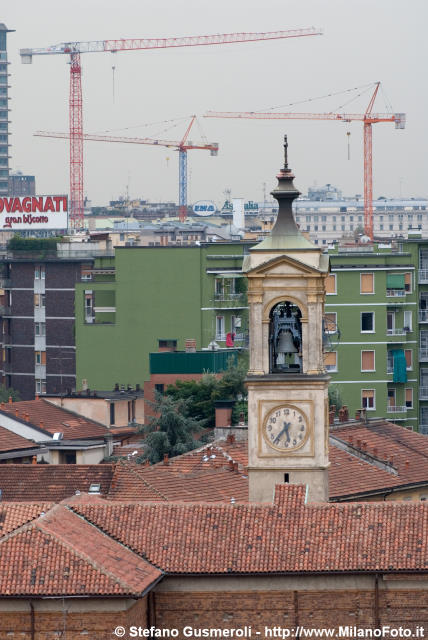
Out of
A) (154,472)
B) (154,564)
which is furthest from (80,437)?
(154,564)

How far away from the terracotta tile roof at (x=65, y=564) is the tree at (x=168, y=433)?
35328mm

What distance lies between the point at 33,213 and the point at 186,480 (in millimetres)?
116859

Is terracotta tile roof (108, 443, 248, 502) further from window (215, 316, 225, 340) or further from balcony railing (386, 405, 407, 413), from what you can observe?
window (215, 316, 225, 340)

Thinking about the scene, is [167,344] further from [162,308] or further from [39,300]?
[39,300]

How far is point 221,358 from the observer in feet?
359

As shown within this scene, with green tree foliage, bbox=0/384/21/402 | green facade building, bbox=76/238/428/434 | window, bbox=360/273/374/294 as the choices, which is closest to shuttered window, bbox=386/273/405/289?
green facade building, bbox=76/238/428/434

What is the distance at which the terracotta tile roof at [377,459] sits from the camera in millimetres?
66750

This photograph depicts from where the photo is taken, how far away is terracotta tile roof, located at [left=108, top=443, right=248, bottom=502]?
55.1m

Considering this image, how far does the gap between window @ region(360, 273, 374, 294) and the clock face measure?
75059mm

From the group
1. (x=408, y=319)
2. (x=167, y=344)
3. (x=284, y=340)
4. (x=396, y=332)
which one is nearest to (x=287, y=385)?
(x=284, y=340)

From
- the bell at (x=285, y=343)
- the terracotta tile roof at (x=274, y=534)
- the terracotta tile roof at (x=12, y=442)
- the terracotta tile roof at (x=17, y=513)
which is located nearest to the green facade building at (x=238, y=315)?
the terracotta tile roof at (x=12, y=442)

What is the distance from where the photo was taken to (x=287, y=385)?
49125 millimetres

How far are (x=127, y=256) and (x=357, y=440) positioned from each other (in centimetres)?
5604

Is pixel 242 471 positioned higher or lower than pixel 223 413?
lower
